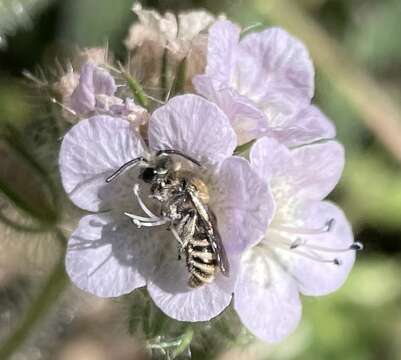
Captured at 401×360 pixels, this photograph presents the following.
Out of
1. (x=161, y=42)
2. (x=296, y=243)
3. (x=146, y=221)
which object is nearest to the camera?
(x=146, y=221)

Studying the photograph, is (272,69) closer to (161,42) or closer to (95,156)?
(161,42)

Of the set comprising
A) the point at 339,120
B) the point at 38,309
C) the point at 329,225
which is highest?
the point at 329,225

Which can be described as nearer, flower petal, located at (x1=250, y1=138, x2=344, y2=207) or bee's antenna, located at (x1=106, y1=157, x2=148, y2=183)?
bee's antenna, located at (x1=106, y1=157, x2=148, y2=183)

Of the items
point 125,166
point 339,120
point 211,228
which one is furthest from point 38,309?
point 339,120

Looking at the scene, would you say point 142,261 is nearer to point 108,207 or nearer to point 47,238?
point 108,207

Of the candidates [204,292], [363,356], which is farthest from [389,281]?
[204,292]

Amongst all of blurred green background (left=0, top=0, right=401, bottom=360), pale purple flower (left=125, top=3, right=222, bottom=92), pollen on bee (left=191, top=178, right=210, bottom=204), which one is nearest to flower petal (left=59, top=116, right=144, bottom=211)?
pollen on bee (left=191, top=178, right=210, bottom=204)

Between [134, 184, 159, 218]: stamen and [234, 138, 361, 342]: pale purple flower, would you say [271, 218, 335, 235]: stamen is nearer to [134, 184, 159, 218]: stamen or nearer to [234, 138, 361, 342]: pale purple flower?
[234, 138, 361, 342]: pale purple flower
